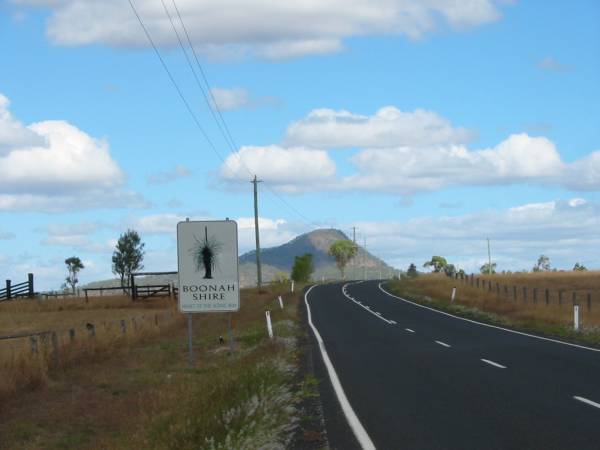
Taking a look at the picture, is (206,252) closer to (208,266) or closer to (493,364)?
(208,266)

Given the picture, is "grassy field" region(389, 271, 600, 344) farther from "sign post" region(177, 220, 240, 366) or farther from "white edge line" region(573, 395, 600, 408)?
"white edge line" region(573, 395, 600, 408)

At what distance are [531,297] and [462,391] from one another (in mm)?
46247

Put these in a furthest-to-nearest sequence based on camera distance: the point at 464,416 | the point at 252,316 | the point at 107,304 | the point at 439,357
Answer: the point at 107,304
the point at 252,316
the point at 439,357
the point at 464,416

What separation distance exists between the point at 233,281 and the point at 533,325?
609 inches

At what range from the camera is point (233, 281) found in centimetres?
2462

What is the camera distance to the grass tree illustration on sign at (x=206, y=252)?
2425 centimetres

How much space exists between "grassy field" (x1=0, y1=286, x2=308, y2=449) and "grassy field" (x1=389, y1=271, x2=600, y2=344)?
9.94 m

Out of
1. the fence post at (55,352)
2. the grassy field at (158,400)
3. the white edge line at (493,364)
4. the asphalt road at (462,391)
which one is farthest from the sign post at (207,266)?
the white edge line at (493,364)

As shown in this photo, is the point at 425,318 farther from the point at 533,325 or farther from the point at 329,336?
the point at 329,336

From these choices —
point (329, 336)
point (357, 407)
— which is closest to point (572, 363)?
point (357, 407)

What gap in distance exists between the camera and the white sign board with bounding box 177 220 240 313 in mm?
24281

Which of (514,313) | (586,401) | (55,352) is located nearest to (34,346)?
(55,352)

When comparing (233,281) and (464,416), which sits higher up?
(233,281)

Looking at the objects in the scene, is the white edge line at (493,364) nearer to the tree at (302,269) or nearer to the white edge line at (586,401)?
the white edge line at (586,401)
